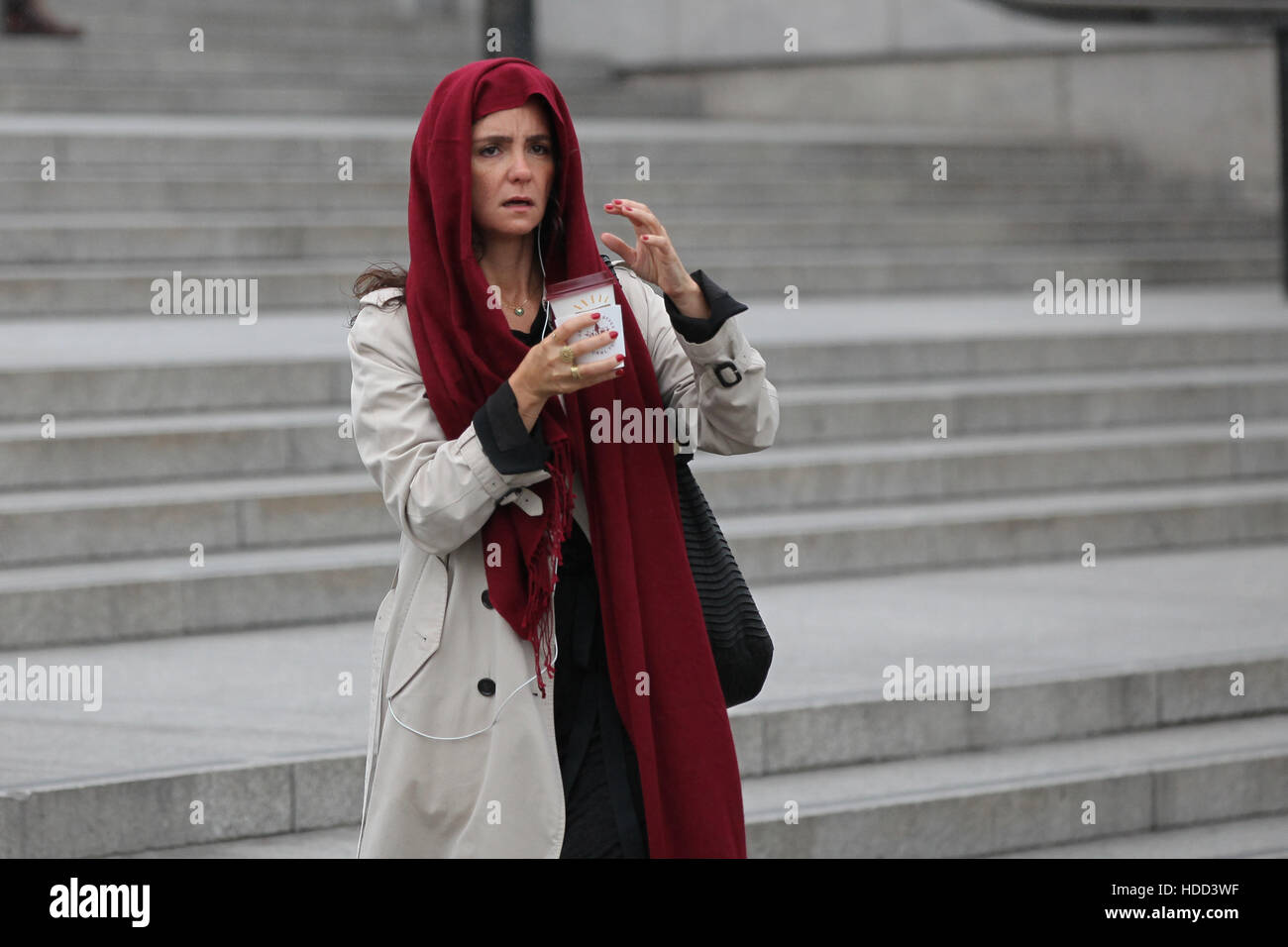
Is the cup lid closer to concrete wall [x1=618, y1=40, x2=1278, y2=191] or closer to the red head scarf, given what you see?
the red head scarf

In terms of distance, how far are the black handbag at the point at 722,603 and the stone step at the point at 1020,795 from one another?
1453 mm

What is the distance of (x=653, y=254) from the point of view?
9.32 feet

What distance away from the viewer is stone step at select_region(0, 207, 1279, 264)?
26.9 ft

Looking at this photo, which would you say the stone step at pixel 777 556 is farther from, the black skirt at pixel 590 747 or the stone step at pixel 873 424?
the black skirt at pixel 590 747

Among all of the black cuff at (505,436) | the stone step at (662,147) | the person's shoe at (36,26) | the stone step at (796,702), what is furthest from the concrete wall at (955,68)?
the black cuff at (505,436)

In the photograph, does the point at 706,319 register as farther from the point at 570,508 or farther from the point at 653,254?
the point at 570,508

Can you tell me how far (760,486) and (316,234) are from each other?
293cm

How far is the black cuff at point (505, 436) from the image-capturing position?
8.61ft

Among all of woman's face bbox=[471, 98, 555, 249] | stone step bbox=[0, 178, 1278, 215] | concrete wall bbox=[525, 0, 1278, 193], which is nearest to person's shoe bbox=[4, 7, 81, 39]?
stone step bbox=[0, 178, 1278, 215]

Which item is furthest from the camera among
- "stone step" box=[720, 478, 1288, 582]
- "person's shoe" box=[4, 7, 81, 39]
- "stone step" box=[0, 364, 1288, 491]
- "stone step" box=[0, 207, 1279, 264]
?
"person's shoe" box=[4, 7, 81, 39]

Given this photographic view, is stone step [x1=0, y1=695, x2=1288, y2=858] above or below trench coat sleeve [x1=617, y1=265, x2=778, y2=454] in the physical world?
below

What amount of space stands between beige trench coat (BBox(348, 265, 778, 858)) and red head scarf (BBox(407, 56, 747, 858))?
42mm

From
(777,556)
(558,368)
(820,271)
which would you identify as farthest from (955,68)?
(558,368)
